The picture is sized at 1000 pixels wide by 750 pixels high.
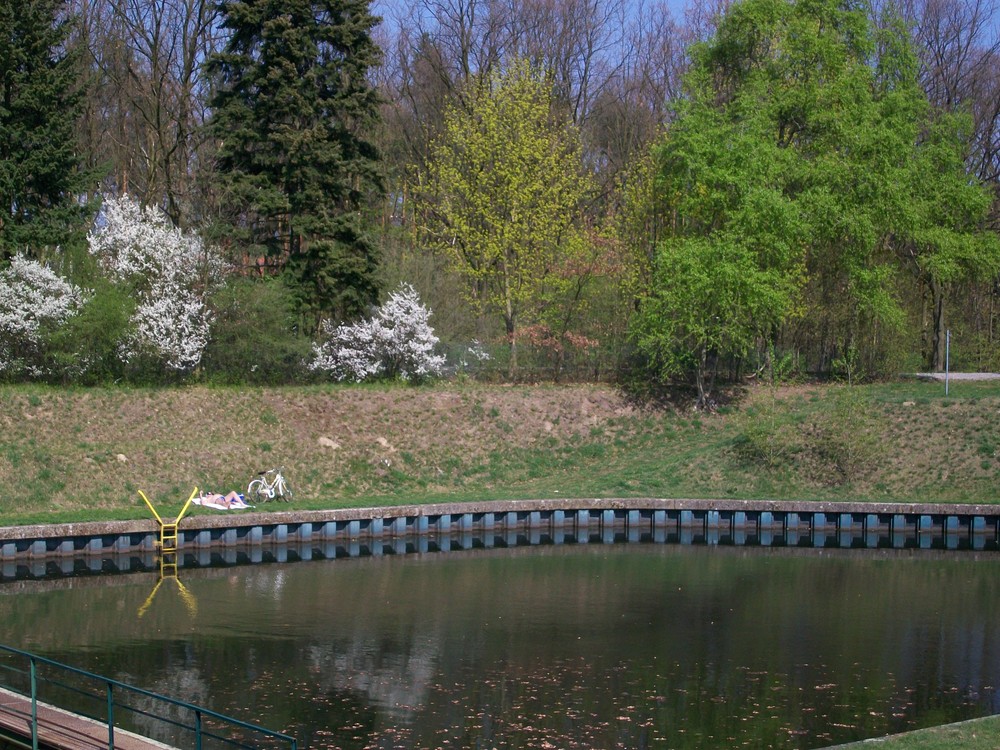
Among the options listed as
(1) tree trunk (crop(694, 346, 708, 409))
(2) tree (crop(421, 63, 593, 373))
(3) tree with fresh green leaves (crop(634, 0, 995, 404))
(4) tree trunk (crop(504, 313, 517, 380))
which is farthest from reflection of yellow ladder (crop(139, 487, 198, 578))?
(1) tree trunk (crop(694, 346, 708, 409))

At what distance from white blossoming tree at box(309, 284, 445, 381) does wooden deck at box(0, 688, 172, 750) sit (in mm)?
25349

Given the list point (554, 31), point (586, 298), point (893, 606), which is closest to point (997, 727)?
point (893, 606)

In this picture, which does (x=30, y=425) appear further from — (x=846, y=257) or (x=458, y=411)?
(x=846, y=257)

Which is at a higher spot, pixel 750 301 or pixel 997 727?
pixel 750 301

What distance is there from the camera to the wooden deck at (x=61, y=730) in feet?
42.9

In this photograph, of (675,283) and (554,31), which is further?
(554,31)

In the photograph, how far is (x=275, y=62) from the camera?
1533 inches

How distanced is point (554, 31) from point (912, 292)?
903 inches

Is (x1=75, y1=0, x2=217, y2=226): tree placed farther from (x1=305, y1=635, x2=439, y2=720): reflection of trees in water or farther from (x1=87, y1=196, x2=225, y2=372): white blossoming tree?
(x1=305, y1=635, x2=439, y2=720): reflection of trees in water

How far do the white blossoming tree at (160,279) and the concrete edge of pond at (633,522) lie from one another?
8414 mm

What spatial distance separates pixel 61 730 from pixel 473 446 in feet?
78.2

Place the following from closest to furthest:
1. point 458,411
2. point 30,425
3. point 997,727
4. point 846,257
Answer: point 997,727 < point 30,425 < point 458,411 < point 846,257

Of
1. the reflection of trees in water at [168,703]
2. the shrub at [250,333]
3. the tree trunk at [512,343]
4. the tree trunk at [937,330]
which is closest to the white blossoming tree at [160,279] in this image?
the shrub at [250,333]

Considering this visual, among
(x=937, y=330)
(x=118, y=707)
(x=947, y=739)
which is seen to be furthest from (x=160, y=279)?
(x=937, y=330)
